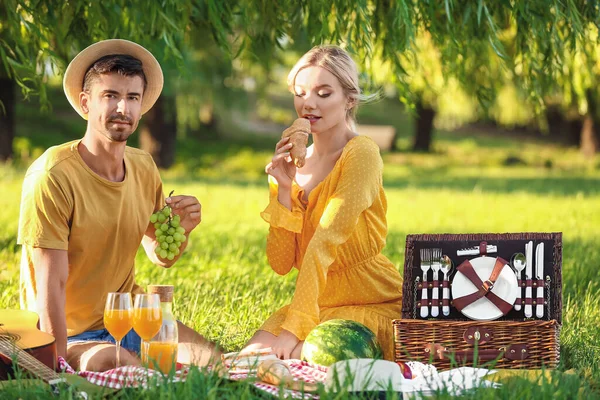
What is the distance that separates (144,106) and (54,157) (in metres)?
0.58

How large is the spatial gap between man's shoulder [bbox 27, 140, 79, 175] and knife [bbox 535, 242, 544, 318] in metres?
2.20

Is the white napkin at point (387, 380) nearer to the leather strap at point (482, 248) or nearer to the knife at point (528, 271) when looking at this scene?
the knife at point (528, 271)

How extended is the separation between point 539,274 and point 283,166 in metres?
1.33

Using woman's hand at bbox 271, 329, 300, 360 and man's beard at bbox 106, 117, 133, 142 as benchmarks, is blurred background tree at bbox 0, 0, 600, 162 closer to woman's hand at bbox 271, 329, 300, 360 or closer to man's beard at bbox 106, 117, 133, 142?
man's beard at bbox 106, 117, 133, 142

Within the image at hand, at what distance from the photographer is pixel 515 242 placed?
13.9ft

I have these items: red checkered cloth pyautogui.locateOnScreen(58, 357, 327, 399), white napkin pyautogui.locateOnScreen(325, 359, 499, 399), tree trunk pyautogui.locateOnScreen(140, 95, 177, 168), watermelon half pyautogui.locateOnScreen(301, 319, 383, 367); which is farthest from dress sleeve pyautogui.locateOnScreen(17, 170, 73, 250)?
tree trunk pyautogui.locateOnScreen(140, 95, 177, 168)

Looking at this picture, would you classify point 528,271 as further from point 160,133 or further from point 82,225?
point 160,133

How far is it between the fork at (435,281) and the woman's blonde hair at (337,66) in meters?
0.88

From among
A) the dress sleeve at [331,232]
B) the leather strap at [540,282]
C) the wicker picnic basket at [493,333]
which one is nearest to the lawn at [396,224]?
the wicker picnic basket at [493,333]

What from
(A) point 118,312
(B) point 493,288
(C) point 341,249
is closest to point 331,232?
(C) point 341,249

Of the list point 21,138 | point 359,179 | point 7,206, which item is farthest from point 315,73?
point 21,138

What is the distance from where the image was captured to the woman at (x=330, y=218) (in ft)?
13.8

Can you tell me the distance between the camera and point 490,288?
414 cm

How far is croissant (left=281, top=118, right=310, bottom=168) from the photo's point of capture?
428 centimetres
